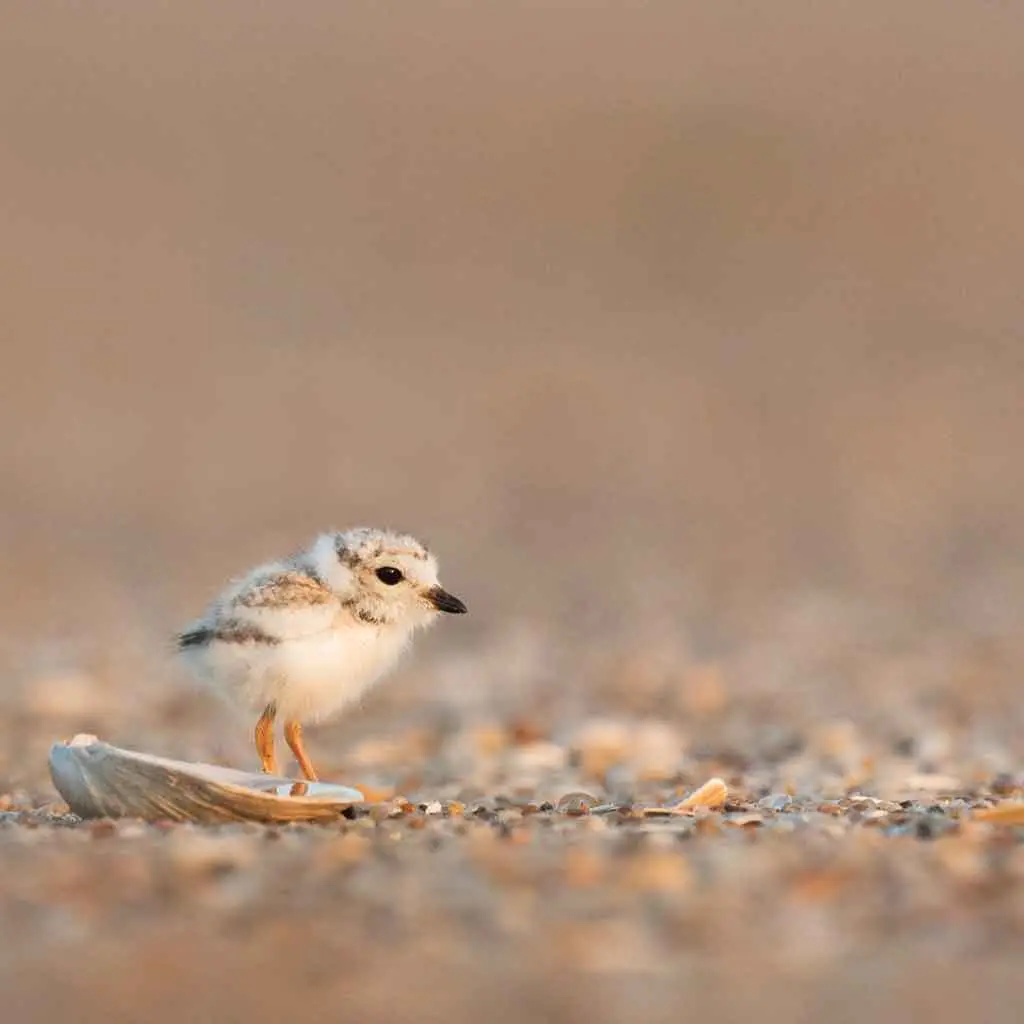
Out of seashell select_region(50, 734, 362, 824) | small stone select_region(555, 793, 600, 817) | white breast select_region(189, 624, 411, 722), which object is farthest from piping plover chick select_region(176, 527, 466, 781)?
seashell select_region(50, 734, 362, 824)

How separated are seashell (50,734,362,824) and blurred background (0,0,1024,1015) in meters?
1.19

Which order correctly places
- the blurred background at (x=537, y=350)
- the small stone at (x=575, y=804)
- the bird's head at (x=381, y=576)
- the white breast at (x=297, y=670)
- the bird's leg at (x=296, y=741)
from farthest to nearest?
the blurred background at (x=537, y=350)
the bird's head at (x=381, y=576)
the bird's leg at (x=296, y=741)
the white breast at (x=297, y=670)
the small stone at (x=575, y=804)

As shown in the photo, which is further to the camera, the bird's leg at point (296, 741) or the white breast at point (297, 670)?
the bird's leg at point (296, 741)

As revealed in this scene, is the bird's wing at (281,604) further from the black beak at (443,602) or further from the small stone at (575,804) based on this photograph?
the small stone at (575,804)

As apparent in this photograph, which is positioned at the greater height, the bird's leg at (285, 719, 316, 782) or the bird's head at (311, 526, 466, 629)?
the bird's head at (311, 526, 466, 629)

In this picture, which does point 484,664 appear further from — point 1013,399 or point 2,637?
point 1013,399

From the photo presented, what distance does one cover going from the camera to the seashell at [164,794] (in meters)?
4.71

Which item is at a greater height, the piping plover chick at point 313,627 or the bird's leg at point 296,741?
the piping plover chick at point 313,627

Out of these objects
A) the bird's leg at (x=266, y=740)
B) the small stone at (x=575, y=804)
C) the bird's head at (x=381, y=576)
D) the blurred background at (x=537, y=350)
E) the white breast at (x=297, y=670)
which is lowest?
the small stone at (x=575, y=804)

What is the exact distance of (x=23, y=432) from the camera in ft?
47.6

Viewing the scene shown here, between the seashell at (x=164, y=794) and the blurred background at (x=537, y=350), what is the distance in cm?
119

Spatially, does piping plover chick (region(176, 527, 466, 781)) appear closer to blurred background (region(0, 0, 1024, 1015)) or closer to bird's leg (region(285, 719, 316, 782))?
bird's leg (region(285, 719, 316, 782))

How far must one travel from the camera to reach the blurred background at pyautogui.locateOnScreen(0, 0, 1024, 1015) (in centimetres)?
838

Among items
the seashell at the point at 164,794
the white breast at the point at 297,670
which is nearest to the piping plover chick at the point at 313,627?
the white breast at the point at 297,670
